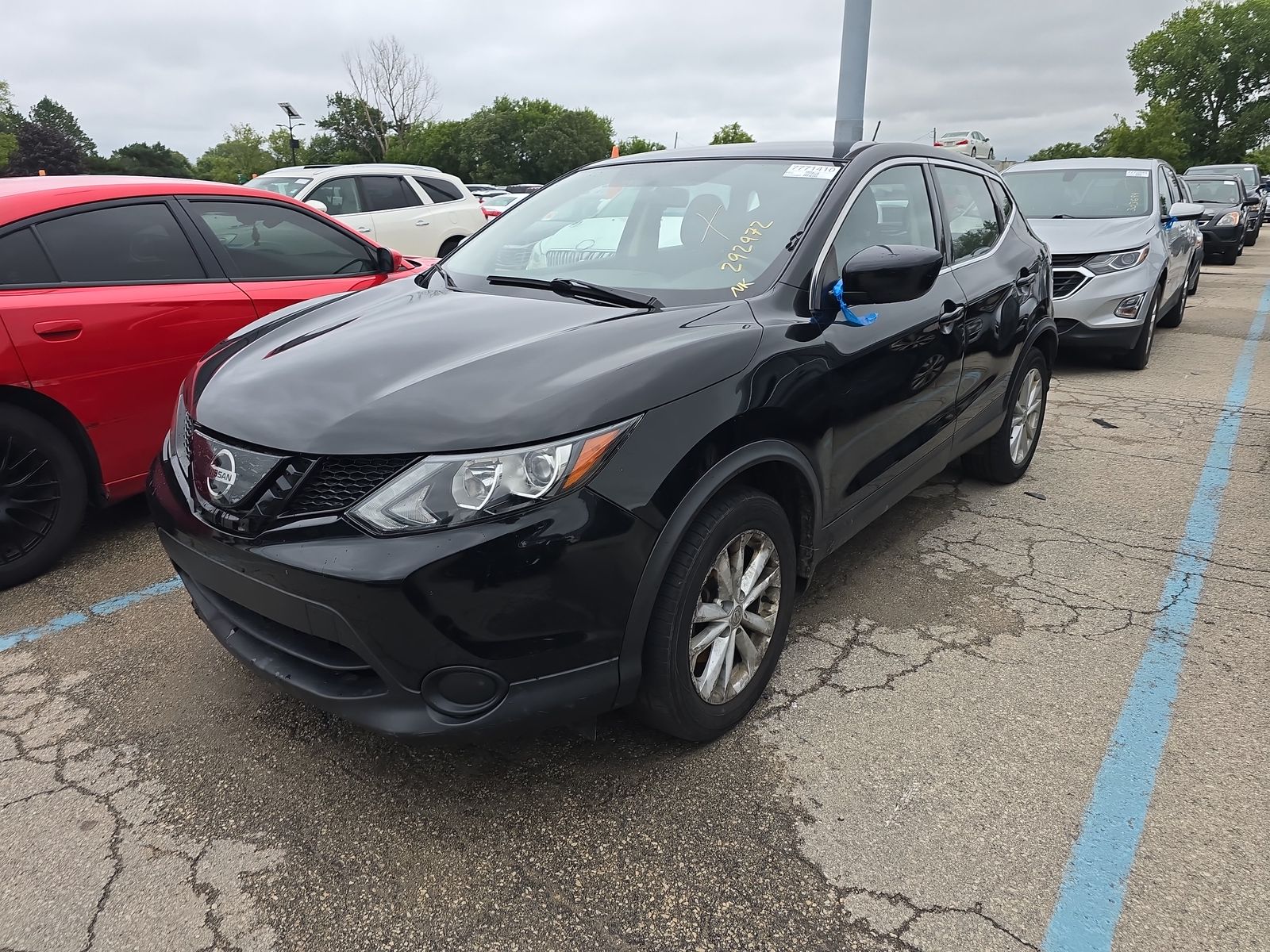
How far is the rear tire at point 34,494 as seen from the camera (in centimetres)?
337

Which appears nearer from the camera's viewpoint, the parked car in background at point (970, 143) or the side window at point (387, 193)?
the side window at point (387, 193)

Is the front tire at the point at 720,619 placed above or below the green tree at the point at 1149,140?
below

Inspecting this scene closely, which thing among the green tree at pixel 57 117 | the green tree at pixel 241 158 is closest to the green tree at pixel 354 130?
the green tree at pixel 241 158

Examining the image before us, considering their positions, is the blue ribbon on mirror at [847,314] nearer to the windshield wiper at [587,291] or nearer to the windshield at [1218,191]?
the windshield wiper at [587,291]

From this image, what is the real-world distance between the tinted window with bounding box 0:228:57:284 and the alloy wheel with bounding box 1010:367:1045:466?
175 inches

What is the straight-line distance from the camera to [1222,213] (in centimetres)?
1576

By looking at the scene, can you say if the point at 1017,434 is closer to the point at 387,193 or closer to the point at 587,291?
the point at 587,291

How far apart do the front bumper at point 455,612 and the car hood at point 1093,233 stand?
6439 mm

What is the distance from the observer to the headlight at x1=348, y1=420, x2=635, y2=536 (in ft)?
6.21

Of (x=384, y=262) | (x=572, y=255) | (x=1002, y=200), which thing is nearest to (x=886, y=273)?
(x=572, y=255)

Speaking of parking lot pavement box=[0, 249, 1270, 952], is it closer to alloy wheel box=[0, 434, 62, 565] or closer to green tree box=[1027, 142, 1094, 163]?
alloy wheel box=[0, 434, 62, 565]

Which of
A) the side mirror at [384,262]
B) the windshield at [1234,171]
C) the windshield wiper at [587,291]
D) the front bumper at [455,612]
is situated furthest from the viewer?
the windshield at [1234,171]

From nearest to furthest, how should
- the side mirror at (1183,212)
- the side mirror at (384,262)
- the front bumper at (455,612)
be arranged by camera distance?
the front bumper at (455,612)
the side mirror at (384,262)
the side mirror at (1183,212)

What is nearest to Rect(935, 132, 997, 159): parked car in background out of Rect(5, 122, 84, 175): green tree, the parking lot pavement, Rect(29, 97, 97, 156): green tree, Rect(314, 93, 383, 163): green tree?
the parking lot pavement
